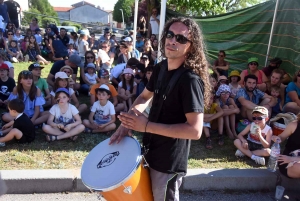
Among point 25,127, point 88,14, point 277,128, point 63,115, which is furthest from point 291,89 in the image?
point 88,14

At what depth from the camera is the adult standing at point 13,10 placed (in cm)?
1339

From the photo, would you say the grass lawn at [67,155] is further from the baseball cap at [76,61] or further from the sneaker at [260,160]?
the baseball cap at [76,61]

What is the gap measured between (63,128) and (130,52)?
4544 mm

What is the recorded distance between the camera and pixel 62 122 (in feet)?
15.6

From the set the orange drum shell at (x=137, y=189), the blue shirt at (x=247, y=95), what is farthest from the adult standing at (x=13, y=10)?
the orange drum shell at (x=137, y=189)

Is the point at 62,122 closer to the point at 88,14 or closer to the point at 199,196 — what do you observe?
the point at 199,196

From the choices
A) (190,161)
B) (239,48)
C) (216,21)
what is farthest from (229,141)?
(216,21)

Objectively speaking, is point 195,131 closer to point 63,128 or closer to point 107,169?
point 107,169

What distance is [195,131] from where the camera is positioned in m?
1.82

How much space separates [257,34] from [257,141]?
446cm

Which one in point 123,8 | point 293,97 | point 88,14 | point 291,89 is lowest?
point 293,97

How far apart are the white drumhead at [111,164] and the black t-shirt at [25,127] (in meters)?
2.36

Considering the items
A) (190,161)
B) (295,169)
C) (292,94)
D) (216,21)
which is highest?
(216,21)

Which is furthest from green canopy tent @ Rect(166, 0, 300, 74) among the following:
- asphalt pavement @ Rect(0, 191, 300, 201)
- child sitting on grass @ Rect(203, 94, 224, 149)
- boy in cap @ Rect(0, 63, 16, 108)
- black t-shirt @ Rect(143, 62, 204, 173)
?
black t-shirt @ Rect(143, 62, 204, 173)
